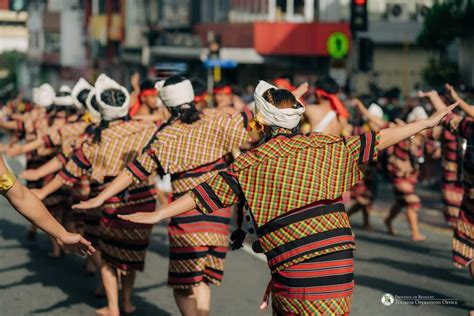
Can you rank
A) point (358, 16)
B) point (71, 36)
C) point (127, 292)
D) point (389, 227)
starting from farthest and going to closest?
point (71, 36), point (358, 16), point (389, 227), point (127, 292)

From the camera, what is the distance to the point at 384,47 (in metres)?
38.0

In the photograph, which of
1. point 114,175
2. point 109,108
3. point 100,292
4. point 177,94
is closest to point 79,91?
point 100,292

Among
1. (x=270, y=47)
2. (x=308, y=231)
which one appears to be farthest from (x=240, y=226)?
(x=270, y=47)

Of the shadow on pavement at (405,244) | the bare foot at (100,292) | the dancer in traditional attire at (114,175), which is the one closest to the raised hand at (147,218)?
the dancer in traditional attire at (114,175)

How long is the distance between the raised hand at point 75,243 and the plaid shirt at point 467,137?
400 centimetres

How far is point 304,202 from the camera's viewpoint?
5.62m

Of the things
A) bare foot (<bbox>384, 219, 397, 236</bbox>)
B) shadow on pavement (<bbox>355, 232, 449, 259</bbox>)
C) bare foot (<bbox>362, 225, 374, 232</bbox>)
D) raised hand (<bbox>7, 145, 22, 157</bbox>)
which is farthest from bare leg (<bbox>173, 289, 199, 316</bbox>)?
bare foot (<bbox>362, 225, 374, 232</bbox>)

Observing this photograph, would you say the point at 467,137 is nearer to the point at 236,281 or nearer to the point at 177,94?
the point at 177,94

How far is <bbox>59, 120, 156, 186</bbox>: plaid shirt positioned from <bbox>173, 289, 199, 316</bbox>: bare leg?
53.0 inches

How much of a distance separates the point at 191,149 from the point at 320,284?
2.27 m

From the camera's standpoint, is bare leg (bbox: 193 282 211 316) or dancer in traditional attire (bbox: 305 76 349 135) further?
dancer in traditional attire (bbox: 305 76 349 135)

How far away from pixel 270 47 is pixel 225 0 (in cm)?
606

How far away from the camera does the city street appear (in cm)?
926

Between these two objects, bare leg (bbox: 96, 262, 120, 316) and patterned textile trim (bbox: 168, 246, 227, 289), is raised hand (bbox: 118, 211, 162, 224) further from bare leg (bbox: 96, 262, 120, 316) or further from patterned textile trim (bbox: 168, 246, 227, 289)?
bare leg (bbox: 96, 262, 120, 316)
